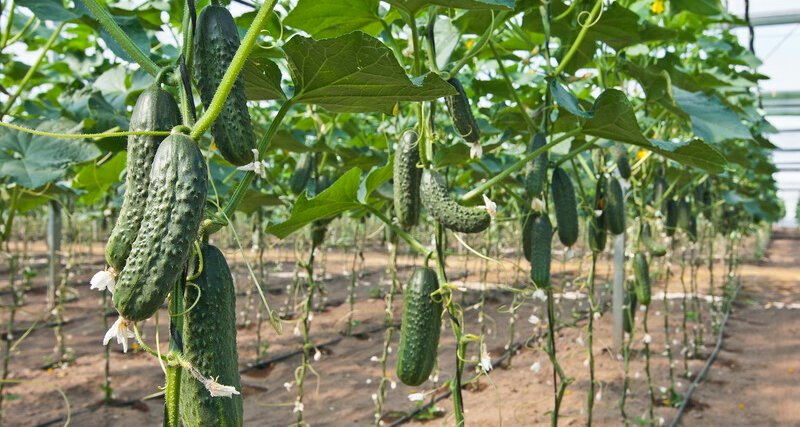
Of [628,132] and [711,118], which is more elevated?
[711,118]

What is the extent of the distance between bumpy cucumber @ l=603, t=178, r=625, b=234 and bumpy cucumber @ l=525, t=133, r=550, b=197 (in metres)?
0.64

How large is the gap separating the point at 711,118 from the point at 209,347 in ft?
6.70

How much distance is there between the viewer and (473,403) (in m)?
4.60

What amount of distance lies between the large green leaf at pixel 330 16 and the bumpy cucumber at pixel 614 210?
3.91ft

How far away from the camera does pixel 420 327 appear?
170 cm

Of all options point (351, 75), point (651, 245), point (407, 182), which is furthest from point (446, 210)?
point (651, 245)

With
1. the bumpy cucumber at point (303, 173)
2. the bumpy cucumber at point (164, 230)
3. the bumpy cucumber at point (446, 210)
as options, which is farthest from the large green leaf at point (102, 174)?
the bumpy cucumber at point (164, 230)

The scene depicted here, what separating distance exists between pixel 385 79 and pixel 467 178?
279cm

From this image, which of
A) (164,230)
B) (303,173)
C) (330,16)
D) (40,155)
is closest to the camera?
(164,230)

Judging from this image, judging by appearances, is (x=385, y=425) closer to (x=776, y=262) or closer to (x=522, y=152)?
(x=522, y=152)

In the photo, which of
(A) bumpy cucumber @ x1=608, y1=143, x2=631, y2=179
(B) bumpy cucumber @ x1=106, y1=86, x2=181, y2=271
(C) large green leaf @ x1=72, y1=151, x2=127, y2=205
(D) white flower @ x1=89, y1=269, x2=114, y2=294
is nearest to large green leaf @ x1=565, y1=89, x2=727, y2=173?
(A) bumpy cucumber @ x1=608, y1=143, x2=631, y2=179

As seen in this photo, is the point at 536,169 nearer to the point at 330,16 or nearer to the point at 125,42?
the point at 330,16

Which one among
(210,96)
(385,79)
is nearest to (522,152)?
(385,79)

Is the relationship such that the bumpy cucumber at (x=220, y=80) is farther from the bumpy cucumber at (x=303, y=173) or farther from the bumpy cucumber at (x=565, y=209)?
the bumpy cucumber at (x=303, y=173)
